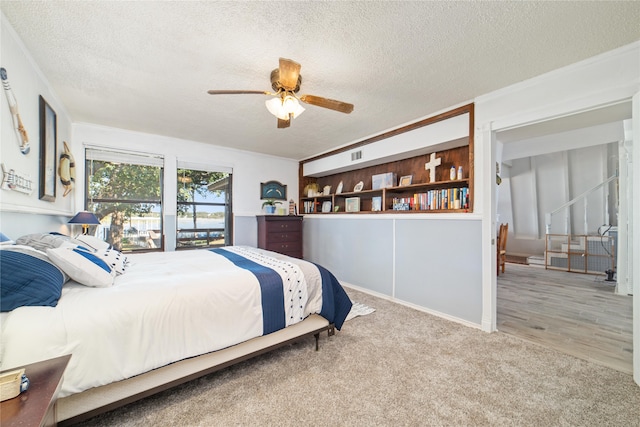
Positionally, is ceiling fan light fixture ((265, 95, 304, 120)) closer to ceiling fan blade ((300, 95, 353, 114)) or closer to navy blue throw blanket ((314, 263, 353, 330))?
ceiling fan blade ((300, 95, 353, 114))

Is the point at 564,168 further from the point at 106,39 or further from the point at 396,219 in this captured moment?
the point at 106,39

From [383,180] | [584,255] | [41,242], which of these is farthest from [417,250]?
[584,255]

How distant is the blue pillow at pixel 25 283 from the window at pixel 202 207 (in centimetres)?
308

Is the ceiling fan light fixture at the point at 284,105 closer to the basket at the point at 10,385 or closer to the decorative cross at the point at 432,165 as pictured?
the basket at the point at 10,385

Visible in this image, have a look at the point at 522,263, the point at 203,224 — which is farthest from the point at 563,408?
the point at 522,263

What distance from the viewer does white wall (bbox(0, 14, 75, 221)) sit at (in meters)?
1.65

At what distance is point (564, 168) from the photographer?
6168 mm

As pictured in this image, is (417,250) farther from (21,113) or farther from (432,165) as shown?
(21,113)

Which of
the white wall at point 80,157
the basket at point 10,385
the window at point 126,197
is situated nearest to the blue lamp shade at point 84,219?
the white wall at point 80,157

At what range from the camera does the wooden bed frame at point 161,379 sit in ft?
4.19

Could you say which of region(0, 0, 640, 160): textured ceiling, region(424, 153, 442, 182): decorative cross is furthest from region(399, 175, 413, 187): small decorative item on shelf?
region(0, 0, 640, 160): textured ceiling

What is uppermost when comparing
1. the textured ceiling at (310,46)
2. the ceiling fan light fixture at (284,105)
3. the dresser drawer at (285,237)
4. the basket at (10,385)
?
the textured ceiling at (310,46)

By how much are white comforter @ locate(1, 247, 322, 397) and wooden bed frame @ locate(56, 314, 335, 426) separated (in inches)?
5.1

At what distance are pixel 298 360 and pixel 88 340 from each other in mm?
1359
